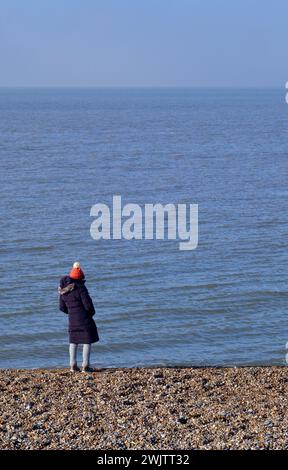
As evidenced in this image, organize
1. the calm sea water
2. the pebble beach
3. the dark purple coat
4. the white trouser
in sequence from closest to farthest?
the pebble beach, the dark purple coat, the white trouser, the calm sea water

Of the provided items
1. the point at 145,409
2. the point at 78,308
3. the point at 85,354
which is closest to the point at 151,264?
the point at 85,354

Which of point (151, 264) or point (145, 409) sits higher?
point (145, 409)

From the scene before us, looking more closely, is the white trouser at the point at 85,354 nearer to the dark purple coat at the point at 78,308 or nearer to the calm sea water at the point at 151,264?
the dark purple coat at the point at 78,308

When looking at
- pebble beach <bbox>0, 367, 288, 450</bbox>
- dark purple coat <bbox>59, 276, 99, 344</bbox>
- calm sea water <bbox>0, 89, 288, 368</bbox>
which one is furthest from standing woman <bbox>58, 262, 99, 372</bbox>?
calm sea water <bbox>0, 89, 288, 368</bbox>

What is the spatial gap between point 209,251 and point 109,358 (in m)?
10.2

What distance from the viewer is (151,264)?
87.7 ft

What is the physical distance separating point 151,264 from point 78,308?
11694 millimetres

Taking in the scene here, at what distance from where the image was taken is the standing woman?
14984 mm

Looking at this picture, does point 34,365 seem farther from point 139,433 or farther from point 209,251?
point 209,251

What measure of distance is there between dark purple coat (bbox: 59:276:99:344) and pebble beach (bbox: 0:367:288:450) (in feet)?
1.87

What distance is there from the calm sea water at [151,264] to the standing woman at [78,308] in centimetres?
306

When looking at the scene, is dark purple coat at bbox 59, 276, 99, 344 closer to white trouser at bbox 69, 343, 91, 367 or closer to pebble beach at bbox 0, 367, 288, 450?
white trouser at bbox 69, 343, 91, 367

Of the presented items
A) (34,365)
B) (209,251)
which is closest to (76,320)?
(34,365)

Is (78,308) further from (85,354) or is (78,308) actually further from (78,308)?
(85,354)
